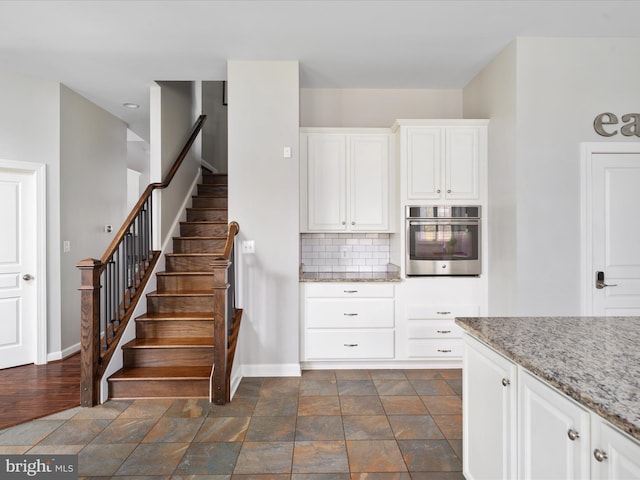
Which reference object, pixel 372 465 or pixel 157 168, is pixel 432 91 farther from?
pixel 372 465

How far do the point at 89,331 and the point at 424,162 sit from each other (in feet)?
10.3

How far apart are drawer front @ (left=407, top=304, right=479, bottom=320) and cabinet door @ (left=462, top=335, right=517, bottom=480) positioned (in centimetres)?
176

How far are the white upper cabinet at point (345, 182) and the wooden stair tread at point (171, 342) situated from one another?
1384 mm

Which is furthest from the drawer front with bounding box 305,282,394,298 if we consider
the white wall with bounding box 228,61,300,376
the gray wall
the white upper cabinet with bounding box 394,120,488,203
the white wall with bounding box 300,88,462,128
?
the gray wall

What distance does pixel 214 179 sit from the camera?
18.2ft

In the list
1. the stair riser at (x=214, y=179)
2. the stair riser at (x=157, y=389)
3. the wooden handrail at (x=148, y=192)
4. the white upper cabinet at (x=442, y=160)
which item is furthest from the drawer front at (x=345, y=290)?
the stair riser at (x=214, y=179)

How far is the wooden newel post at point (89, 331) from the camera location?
2752mm

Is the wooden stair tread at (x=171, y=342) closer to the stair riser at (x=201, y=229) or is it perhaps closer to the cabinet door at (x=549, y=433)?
the stair riser at (x=201, y=229)

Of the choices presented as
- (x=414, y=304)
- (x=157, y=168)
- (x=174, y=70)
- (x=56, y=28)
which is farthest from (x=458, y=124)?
(x=56, y=28)

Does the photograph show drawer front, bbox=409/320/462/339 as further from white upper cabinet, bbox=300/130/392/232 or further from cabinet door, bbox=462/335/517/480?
cabinet door, bbox=462/335/517/480

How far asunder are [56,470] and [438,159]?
359 centimetres

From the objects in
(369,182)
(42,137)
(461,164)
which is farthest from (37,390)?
(461,164)

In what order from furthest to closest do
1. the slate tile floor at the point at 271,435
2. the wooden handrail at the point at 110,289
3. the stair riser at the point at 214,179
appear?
the stair riser at the point at 214,179 → the wooden handrail at the point at 110,289 → the slate tile floor at the point at 271,435

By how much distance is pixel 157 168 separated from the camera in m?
4.19
